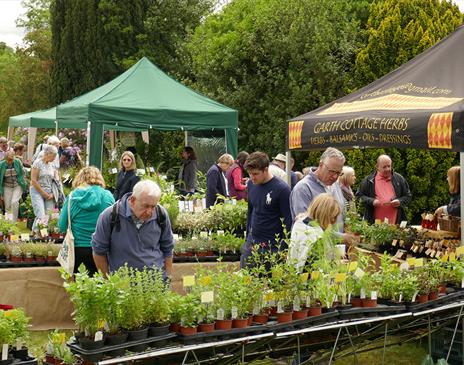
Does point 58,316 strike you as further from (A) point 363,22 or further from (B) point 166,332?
(A) point 363,22

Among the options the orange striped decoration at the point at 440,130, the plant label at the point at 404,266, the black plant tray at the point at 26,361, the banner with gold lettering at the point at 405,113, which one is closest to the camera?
the black plant tray at the point at 26,361

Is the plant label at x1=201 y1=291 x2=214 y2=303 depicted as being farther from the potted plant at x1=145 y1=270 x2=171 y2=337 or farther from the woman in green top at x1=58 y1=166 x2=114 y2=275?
the woman in green top at x1=58 y1=166 x2=114 y2=275

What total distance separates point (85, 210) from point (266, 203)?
145 cm

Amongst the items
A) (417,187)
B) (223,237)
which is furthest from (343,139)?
(417,187)

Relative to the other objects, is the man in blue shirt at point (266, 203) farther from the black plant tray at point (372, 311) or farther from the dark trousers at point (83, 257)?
the dark trousers at point (83, 257)

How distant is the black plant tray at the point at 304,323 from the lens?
4.51 meters

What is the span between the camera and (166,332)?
13.5 feet

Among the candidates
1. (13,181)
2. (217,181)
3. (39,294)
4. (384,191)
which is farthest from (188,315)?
(13,181)

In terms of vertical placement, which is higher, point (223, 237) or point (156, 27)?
point (156, 27)

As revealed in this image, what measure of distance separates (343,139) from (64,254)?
2632 mm

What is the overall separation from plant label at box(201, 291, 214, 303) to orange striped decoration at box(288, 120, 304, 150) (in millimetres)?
3936

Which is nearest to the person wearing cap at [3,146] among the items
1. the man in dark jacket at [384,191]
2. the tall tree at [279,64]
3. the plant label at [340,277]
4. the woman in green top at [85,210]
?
the tall tree at [279,64]

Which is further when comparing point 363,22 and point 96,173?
point 363,22

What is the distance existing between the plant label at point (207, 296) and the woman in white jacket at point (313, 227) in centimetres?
72
